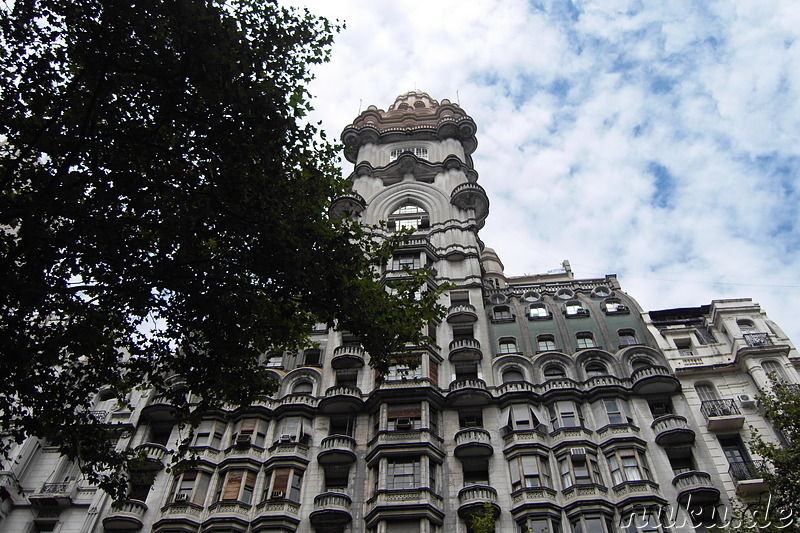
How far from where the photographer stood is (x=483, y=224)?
187 feet

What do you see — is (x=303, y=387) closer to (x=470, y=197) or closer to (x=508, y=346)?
(x=508, y=346)

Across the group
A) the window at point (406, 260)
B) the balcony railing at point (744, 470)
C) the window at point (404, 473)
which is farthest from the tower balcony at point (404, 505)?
the window at point (406, 260)

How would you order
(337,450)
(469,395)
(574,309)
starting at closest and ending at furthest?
(337,450) < (469,395) < (574,309)

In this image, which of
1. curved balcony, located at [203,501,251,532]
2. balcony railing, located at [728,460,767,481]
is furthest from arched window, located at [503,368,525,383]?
curved balcony, located at [203,501,251,532]

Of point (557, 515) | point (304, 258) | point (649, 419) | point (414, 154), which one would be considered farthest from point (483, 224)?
point (304, 258)

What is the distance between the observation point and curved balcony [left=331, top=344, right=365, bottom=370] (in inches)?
1564

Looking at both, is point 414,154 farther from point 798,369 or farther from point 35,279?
point 35,279

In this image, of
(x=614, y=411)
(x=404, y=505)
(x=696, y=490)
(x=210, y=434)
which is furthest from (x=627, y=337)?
(x=210, y=434)

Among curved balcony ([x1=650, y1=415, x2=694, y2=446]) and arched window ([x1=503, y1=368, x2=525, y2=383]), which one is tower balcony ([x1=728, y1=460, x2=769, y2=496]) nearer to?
curved balcony ([x1=650, y1=415, x2=694, y2=446])

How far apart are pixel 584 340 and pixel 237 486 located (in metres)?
22.8

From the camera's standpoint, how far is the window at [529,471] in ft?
106

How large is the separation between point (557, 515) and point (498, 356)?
1149cm

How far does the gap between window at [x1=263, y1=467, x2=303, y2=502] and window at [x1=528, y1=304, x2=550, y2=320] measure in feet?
62.6

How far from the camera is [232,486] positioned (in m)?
33.3
